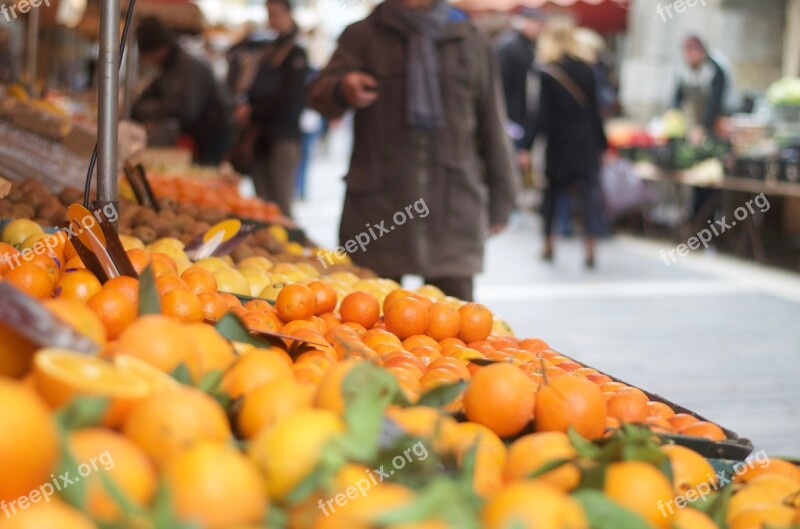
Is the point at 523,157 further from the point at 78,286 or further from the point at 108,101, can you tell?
the point at 78,286

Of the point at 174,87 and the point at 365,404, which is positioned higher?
the point at 174,87

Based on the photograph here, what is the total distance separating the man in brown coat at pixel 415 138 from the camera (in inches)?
165

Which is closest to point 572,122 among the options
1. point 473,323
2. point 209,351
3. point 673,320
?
point 673,320

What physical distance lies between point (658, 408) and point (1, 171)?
318 centimetres

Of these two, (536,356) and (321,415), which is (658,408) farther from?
(321,415)

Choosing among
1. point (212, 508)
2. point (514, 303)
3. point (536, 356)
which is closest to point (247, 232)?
point (536, 356)

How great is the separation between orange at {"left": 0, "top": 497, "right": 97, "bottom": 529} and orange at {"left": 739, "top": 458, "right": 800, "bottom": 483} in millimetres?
1166

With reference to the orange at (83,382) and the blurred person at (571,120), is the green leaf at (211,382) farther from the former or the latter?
the blurred person at (571,120)

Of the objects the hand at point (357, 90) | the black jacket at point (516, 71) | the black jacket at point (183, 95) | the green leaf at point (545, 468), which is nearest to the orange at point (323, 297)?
the green leaf at point (545, 468)

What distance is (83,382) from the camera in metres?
1.24

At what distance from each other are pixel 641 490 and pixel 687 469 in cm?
24

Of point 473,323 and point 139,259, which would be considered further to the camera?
point 473,323

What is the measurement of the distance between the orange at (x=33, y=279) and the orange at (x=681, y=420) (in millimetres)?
1364

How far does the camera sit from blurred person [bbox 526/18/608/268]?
886cm
